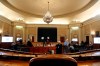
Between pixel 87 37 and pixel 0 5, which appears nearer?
pixel 0 5

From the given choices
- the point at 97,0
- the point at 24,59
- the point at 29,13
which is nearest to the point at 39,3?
the point at 29,13

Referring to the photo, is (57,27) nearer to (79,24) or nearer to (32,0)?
(79,24)

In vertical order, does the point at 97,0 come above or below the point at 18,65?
above

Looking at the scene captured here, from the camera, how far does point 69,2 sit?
31.8ft

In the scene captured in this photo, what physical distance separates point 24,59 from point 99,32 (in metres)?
9.93

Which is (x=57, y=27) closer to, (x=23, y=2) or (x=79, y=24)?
(x=79, y=24)

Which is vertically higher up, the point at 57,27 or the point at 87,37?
the point at 57,27

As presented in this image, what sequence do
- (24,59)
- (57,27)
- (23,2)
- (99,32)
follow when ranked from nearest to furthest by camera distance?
(24,59) → (23,2) → (99,32) → (57,27)

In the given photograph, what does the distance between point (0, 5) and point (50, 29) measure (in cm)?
858

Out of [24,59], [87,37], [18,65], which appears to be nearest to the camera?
[18,65]

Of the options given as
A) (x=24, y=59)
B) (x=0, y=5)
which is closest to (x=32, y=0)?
(x=0, y=5)

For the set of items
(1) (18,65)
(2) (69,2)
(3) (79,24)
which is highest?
(2) (69,2)

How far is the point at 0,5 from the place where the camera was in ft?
30.9

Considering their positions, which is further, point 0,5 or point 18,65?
point 0,5
